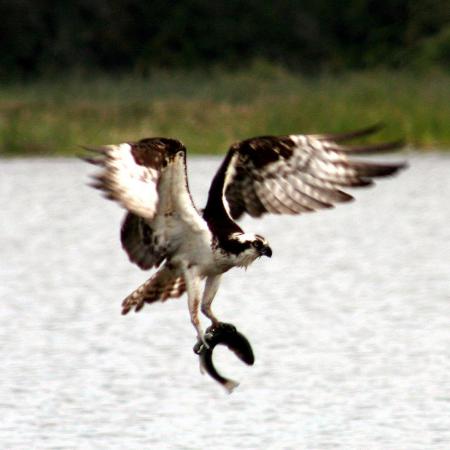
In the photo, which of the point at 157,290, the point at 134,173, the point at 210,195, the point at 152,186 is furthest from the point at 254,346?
the point at 134,173

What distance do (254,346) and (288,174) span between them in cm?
375

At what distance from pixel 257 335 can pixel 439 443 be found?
12.6 feet

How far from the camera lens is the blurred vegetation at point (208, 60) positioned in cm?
2980

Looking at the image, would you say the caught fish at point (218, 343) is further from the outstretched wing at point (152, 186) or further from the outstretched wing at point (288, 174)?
the outstretched wing at point (288, 174)

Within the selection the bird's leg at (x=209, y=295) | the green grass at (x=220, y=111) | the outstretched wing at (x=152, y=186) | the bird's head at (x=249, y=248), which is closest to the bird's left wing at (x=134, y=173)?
the outstretched wing at (x=152, y=186)

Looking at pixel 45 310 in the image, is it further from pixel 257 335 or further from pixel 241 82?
pixel 241 82

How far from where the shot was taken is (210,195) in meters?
8.70

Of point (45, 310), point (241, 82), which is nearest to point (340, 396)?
point (45, 310)

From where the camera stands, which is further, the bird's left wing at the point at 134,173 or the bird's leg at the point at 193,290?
the bird's leg at the point at 193,290

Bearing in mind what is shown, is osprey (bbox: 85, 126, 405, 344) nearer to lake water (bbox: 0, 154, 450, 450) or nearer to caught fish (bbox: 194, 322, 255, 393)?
caught fish (bbox: 194, 322, 255, 393)

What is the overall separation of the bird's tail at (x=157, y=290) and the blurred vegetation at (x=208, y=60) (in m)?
19.0

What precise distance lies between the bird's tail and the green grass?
15.6m

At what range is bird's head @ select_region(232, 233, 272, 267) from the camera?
8.16 m

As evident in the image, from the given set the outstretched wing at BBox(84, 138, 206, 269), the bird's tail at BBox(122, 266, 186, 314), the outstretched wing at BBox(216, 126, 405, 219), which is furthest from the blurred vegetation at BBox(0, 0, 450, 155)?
the outstretched wing at BBox(84, 138, 206, 269)
